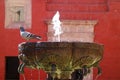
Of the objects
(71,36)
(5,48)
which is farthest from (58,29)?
(5,48)

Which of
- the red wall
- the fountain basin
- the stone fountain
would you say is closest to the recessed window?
the red wall

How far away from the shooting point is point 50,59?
6.70m

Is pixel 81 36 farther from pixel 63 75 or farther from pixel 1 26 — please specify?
pixel 63 75

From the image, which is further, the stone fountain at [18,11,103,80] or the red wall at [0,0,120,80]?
the red wall at [0,0,120,80]

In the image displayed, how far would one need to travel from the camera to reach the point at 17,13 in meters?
14.4

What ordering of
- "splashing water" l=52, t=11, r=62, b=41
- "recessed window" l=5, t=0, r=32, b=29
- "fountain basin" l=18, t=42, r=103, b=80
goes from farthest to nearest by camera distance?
"recessed window" l=5, t=0, r=32, b=29
"splashing water" l=52, t=11, r=62, b=41
"fountain basin" l=18, t=42, r=103, b=80

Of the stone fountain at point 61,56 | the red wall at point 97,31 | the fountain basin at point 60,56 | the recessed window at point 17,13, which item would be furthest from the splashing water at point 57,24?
the fountain basin at point 60,56

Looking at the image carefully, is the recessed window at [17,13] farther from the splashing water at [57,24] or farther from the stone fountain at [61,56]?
the stone fountain at [61,56]

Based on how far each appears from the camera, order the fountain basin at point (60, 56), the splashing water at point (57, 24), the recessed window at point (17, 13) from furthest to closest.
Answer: the recessed window at point (17, 13), the splashing water at point (57, 24), the fountain basin at point (60, 56)

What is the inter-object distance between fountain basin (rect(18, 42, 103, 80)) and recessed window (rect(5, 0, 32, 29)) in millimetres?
7365

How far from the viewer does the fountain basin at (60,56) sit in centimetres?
664

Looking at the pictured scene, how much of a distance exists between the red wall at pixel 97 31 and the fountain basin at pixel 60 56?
708 centimetres

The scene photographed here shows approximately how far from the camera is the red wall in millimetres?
14000

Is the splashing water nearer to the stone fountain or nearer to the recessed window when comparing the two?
the recessed window
